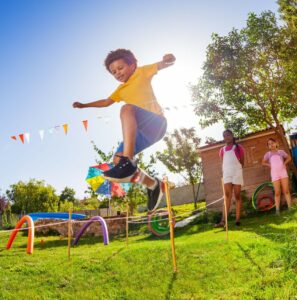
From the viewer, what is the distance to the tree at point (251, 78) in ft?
45.8

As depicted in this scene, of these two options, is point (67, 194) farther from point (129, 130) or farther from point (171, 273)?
point (129, 130)

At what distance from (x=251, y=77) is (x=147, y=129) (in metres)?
12.6

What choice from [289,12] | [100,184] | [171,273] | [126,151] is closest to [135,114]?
[126,151]

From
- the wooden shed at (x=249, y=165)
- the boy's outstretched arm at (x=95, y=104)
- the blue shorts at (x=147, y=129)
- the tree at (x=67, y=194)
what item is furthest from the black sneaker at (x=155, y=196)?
→ the tree at (x=67, y=194)

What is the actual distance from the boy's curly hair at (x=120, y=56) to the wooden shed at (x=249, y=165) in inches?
504

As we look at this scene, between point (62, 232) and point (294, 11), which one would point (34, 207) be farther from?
point (294, 11)

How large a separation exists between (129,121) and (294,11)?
1447 cm

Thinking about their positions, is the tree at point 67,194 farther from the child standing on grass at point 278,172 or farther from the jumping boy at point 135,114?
the jumping boy at point 135,114

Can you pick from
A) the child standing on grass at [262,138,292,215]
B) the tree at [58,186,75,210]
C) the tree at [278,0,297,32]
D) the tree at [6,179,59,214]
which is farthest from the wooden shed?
the tree at [58,186,75,210]

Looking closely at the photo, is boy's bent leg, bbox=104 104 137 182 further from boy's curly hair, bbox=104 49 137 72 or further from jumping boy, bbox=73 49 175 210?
boy's curly hair, bbox=104 49 137 72

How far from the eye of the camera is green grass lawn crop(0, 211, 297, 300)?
4.15 m

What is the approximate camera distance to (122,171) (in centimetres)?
279

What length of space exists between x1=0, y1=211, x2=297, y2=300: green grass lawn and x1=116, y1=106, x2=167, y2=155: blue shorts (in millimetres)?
2158

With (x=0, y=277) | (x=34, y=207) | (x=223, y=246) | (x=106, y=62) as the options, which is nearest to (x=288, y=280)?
(x=223, y=246)
